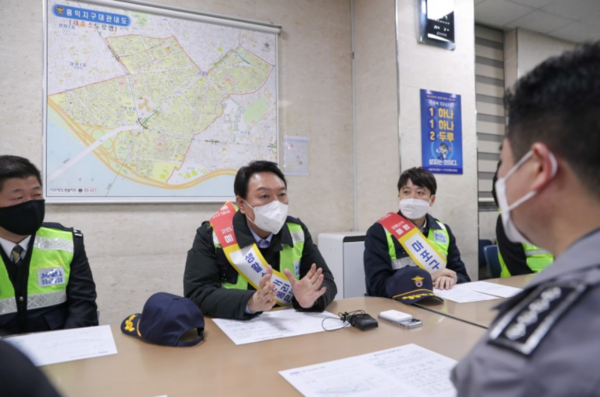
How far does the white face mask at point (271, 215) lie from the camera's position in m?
1.84

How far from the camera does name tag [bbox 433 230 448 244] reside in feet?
7.81

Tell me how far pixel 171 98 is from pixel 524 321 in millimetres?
2975

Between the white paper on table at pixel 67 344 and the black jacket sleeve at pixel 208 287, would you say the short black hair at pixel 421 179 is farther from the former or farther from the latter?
the white paper on table at pixel 67 344

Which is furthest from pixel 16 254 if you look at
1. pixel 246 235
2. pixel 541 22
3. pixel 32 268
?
pixel 541 22

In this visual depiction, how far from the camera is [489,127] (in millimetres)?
4609

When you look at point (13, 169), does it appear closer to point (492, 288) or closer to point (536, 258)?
point (492, 288)

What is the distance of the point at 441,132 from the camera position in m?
3.38

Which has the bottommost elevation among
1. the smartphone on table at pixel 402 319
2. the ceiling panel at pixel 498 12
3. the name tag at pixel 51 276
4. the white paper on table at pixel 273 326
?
the white paper on table at pixel 273 326

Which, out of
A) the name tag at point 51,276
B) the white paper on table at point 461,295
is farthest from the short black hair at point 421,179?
the name tag at point 51,276

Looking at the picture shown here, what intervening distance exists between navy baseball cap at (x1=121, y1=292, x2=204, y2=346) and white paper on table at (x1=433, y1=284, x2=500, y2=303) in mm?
1139

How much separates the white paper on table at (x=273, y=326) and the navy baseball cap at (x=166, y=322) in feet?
0.42

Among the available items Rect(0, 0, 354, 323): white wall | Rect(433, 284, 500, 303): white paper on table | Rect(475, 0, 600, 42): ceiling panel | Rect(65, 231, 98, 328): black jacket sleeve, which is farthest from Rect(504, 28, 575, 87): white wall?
Rect(65, 231, 98, 328): black jacket sleeve

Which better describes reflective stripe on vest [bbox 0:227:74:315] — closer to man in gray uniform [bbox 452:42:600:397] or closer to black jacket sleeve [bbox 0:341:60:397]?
black jacket sleeve [bbox 0:341:60:397]

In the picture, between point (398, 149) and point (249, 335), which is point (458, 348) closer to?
point (249, 335)
